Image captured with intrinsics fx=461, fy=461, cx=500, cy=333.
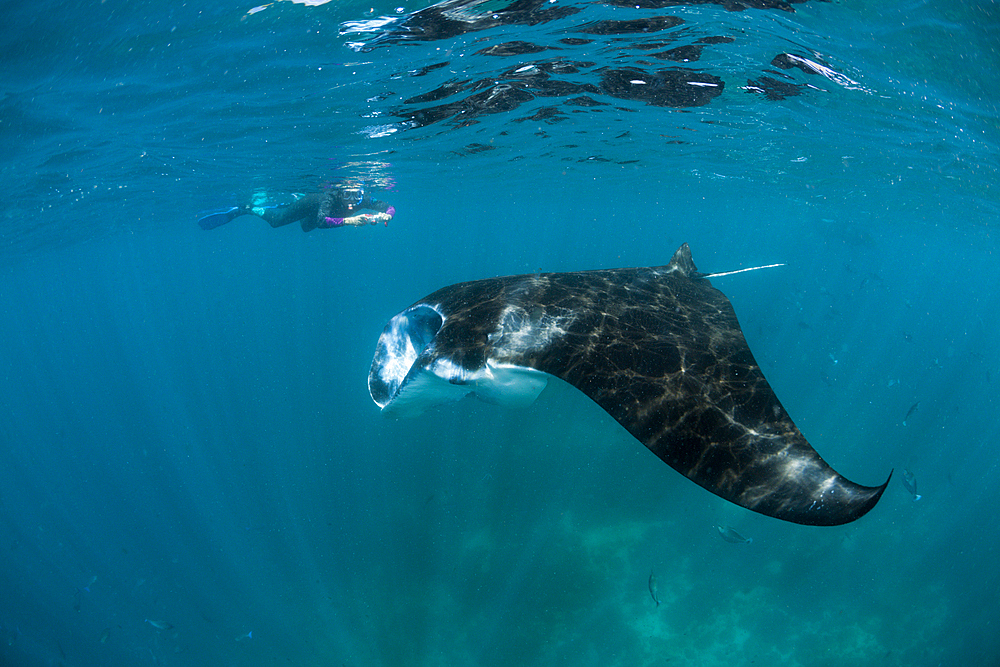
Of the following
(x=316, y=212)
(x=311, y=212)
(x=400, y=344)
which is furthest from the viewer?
(x=311, y=212)

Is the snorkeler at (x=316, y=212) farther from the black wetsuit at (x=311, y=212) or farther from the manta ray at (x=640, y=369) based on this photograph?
the manta ray at (x=640, y=369)

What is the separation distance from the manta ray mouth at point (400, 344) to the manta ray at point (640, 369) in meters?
0.01

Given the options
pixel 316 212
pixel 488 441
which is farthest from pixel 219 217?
pixel 488 441

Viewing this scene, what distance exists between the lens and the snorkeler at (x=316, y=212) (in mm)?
16359

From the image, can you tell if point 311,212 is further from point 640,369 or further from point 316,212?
point 640,369

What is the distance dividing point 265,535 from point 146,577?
433 centimetres

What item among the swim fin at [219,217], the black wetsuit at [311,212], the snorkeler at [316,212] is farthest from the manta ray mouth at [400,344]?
the swim fin at [219,217]

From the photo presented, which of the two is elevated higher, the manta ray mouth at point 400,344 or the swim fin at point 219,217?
the manta ray mouth at point 400,344

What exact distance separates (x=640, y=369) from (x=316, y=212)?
19176mm

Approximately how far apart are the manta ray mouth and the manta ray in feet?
0.05

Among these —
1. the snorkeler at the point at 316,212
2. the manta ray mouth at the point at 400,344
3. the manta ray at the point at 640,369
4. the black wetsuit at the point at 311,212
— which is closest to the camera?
the manta ray at the point at 640,369

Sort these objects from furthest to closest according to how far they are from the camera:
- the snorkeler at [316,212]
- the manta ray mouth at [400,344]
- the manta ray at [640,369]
Result: 1. the snorkeler at [316,212]
2. the manta ray mouth at [400,344]
3. the manta ray at [640,369]

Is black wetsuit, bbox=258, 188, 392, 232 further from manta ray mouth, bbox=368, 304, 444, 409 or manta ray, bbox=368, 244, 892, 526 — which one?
manta ray, bbox=368, 244, 892, 526

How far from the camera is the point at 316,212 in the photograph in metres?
19.7
